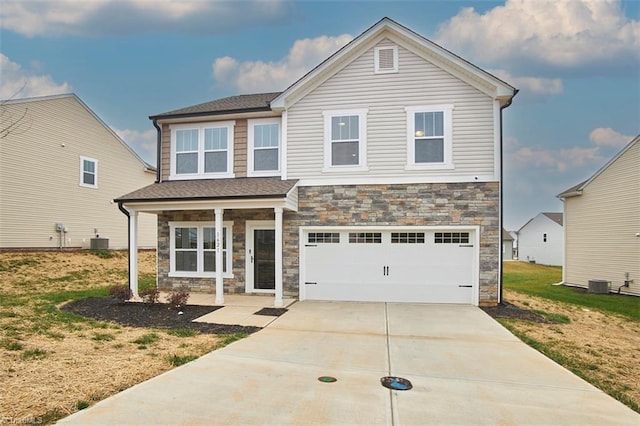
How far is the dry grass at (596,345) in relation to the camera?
5328mm

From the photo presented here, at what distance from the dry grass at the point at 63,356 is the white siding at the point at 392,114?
20.9 ft

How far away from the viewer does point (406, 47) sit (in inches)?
438

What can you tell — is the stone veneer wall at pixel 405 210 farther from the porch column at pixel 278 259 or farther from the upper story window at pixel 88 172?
the upper story window at pixel 88 172

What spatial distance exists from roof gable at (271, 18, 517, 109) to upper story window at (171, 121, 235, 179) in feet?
7.09

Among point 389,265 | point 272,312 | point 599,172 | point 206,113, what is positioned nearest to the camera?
point 272,312

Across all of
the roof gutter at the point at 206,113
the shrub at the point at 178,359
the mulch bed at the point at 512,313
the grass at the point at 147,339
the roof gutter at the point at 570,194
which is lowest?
the mulch bed at the point at 512,313

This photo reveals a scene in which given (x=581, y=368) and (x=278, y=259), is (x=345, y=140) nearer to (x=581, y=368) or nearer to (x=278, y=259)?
(x=278, y=259)

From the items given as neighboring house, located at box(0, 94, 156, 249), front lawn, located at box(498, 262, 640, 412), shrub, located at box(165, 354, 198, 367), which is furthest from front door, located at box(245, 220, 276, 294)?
neighboring house, located at box(0, 94, 156, 249)

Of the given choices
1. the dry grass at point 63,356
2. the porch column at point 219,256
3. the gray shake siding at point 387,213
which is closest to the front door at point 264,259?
the gray shake siding at point 387,213

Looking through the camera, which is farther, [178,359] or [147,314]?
[147,314]

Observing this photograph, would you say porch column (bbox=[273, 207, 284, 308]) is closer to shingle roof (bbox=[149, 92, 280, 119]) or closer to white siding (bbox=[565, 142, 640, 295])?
shingle roof (bbox=[149, 92, 280, 119])

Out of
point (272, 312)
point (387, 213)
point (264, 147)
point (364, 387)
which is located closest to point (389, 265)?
point (387, 213)

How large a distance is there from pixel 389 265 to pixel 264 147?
17.3 feet

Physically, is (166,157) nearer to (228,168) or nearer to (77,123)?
(228,168)
